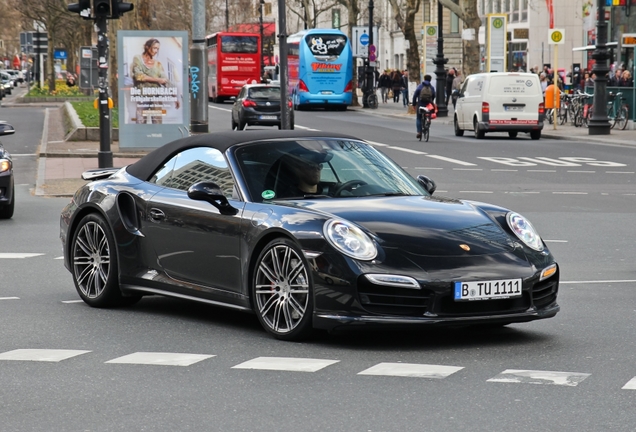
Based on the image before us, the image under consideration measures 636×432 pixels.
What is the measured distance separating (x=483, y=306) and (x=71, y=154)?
67.5 ft

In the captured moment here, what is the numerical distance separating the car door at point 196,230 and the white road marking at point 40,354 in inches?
41.4

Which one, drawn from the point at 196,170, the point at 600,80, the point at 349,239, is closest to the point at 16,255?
the point at 196,170

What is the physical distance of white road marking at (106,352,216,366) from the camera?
7.02 m

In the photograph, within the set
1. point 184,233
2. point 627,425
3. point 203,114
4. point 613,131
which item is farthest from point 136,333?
point 613,131

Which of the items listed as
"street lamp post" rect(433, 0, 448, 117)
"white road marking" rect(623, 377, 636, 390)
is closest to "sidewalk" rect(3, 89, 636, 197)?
"street lamp post" rect(433, 0, 448, 117)

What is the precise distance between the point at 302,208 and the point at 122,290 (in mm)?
1829

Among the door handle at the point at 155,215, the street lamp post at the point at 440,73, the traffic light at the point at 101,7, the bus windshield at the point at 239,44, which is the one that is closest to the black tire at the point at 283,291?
the door handle at the point at 155,215

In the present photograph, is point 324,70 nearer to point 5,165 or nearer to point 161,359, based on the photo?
point 5,165

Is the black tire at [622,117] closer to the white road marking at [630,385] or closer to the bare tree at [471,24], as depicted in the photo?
the bare tree at [471,24]

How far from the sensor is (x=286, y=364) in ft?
22.6

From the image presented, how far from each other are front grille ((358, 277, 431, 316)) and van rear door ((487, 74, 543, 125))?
93.2 feet

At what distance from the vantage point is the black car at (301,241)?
23.8 feet

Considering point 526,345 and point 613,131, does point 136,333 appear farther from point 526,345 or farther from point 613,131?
point 613,131

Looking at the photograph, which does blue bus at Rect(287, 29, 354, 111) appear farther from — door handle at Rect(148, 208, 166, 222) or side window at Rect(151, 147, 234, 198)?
door handle at Rect(148, 208, 166, 222)
